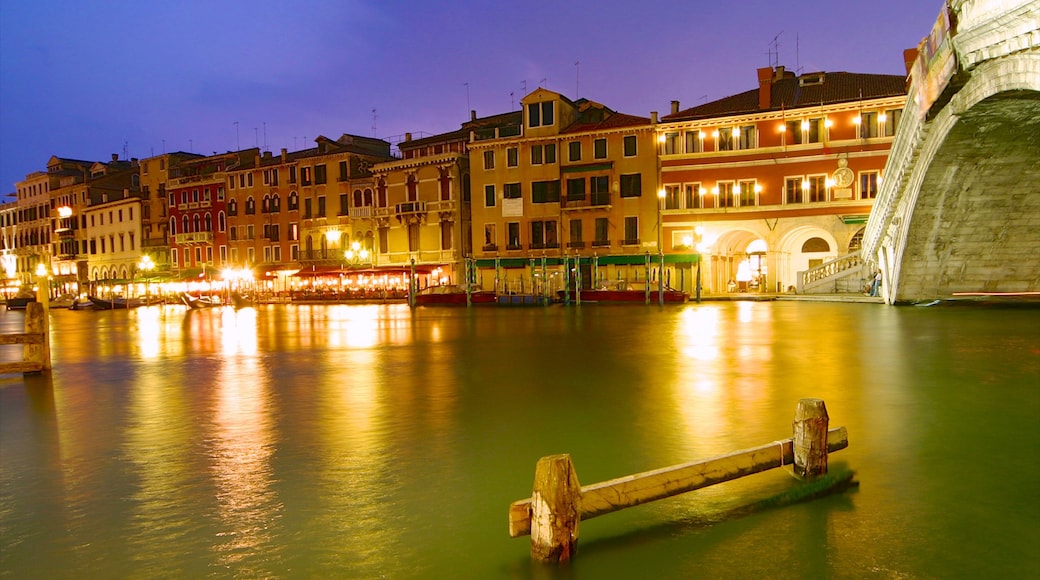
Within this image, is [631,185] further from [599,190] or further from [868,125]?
[868,125]

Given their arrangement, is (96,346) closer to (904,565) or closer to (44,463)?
(44,463)

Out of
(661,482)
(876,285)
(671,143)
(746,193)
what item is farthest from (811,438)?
(671,143)

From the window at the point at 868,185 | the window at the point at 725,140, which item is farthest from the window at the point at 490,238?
the window at the point at 868,185

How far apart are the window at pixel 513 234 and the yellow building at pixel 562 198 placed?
7cm

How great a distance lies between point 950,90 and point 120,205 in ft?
→ 233

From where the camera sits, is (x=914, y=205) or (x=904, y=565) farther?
→ (x=914, y=205)

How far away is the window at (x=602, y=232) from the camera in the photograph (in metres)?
43.8

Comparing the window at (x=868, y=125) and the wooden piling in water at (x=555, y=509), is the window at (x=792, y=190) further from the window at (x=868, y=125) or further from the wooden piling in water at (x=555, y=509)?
the wooden piling in water at (x=555, y=509)

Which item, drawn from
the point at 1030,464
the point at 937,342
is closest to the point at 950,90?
the point at 937,342

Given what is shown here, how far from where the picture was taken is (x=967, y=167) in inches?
801

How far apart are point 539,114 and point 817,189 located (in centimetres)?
1797

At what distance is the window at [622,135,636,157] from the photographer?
42656mm

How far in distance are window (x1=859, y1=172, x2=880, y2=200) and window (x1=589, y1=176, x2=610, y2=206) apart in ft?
47.6

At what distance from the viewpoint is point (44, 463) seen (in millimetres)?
7281
